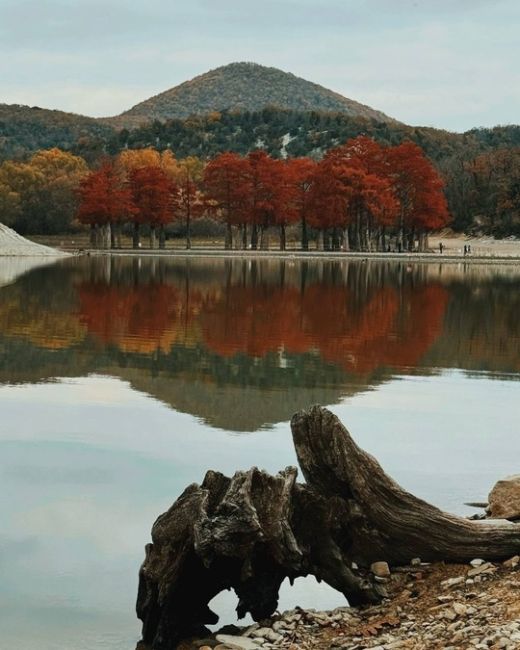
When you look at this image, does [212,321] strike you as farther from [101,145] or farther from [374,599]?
[101,145]

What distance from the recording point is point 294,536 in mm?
7988

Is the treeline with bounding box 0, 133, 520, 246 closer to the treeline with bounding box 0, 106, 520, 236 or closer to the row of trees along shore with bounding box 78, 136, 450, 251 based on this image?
the treeline with bounding box 0, 106, 520, 236

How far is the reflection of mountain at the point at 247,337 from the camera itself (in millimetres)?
18281

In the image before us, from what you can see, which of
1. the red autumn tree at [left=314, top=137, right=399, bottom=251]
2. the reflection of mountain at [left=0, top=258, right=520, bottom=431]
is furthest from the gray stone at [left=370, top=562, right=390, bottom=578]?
the red autumn tree at [left=314, top=137, right=399, bottom=251]

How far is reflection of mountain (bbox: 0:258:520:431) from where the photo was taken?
18281mm

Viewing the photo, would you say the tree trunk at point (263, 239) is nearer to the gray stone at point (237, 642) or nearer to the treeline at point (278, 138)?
the treeline at point (278, 138)

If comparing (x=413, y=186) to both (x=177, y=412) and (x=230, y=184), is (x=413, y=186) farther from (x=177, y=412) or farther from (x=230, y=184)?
(x=177, y=412)

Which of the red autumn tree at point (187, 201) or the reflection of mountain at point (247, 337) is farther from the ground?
the red autumn tree at point (187, 201)

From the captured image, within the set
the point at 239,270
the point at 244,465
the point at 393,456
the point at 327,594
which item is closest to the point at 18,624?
the point at 327,594

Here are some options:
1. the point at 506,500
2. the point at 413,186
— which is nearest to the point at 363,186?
the point at 413,186

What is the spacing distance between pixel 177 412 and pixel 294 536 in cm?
777

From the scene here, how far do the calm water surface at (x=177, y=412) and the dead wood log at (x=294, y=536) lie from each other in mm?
319

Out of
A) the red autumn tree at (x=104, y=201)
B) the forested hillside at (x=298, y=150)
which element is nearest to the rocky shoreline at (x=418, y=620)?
the red autumn tree at (x=104, y=201)

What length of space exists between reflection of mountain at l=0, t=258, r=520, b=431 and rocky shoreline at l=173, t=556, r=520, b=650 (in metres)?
6.51
